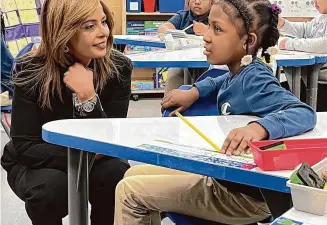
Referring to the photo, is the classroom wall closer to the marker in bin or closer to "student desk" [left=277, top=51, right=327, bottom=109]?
"student desk" [left=277, top=51, right=327, bottom=109]

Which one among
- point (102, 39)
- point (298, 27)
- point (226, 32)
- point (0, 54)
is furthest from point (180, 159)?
point (298, 27)

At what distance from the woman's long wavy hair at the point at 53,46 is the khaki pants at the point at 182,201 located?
0.45m

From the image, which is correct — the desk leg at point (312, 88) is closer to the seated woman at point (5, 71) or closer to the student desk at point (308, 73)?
the student desk at point (308, 73)

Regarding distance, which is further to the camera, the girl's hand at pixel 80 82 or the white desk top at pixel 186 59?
the white desk top at pixel 186 59

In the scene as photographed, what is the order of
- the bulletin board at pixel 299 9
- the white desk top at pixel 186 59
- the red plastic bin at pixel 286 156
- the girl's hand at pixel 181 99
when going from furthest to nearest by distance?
1. the bulletin board at pixel 299 9
2. the white desk top at pixel 186 59
3. the girl's hand at pixel 181 99
4. the red plastic bin at pixel 286 156

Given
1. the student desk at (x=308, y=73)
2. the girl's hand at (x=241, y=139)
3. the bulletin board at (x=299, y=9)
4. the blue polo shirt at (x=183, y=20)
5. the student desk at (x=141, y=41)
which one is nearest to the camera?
the girl's hand at (x=241, y=139)

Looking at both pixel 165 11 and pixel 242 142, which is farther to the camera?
pixel 165 11

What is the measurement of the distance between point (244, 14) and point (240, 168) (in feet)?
2.26

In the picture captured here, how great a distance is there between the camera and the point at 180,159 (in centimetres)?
114

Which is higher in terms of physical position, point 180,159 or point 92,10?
point 92,10

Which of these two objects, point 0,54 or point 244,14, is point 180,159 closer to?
point 244,14

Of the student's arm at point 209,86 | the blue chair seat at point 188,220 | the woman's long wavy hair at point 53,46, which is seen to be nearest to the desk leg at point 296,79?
the student's arm at point 209,86

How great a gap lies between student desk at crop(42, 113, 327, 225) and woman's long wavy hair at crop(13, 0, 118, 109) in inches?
13.6

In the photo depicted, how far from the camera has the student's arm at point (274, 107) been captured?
130cm
